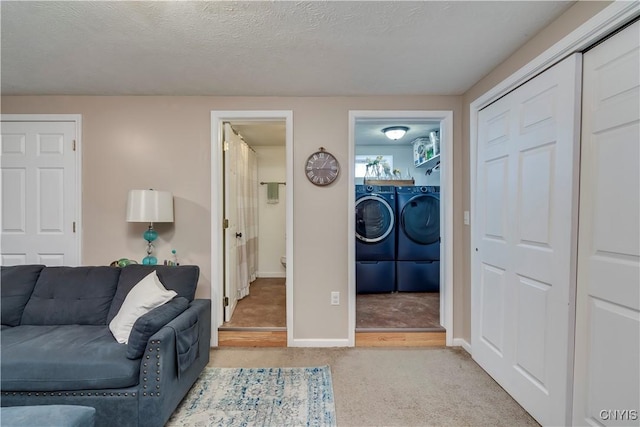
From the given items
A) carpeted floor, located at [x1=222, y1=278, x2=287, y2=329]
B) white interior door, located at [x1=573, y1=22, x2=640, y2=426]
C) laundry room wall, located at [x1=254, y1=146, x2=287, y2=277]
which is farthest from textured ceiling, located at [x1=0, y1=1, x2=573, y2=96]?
laundry room wall, located at [x1=254, y1=146, x2=287, y2=277]

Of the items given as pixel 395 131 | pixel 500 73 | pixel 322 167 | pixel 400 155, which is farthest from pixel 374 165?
pixel 500 73

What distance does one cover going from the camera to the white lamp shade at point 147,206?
223 centimetres

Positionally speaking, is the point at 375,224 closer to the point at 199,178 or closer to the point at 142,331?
the point at 199,178

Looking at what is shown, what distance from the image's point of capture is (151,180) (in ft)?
8.48

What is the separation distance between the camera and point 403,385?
6.56 feet

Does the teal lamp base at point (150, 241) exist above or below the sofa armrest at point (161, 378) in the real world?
above

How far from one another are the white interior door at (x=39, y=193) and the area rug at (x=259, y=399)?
182 cm

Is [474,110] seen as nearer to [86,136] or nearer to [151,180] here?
[151,180]

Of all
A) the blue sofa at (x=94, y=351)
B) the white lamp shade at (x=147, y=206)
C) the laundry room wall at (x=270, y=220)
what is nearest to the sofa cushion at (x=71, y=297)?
the blue sofa at (x=94, y=351)

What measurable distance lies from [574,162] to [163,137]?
305cm

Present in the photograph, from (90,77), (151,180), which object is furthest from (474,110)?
(90,77)

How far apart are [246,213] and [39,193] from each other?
2.01 meters

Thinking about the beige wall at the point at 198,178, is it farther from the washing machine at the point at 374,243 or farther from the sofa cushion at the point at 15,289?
the washing machine at the point at 374,243

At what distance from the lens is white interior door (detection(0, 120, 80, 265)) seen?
253cm
